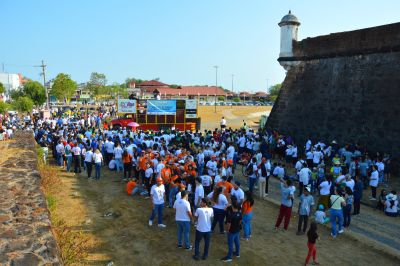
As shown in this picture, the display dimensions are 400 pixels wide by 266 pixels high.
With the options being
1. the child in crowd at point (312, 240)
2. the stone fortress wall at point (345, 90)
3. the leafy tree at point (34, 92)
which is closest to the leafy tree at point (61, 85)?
the leafy tree at point (34, 92)

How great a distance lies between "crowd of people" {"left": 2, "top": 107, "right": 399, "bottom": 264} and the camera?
820 centimetres

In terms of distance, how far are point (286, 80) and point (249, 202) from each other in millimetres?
16050

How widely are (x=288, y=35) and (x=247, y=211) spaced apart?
52.3ft

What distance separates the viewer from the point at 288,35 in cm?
2167

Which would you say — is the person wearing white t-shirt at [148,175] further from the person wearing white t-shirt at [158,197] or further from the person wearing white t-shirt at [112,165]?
the person wearing white t-shirt at [112,165]

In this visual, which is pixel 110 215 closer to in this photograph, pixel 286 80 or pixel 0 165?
pixel 0 165

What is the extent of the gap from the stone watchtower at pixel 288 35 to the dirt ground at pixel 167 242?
43.2 ft

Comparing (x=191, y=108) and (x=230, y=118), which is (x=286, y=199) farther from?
(x=230, y=118)

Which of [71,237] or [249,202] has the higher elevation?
[249,202]

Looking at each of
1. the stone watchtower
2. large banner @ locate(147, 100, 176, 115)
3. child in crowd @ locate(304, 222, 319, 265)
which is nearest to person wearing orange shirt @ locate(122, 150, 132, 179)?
child in crowd @ locate(304, 222, 319, 265)

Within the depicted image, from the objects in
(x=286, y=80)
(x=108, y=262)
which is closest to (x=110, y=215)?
(x=108, y=262)

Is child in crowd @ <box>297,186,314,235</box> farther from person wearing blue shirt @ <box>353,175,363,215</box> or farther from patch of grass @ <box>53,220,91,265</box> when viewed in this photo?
patch of grass @ <box>53,220,91,265</box>

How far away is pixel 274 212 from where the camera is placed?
37.1ft

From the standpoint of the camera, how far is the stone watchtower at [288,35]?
21.4 m
